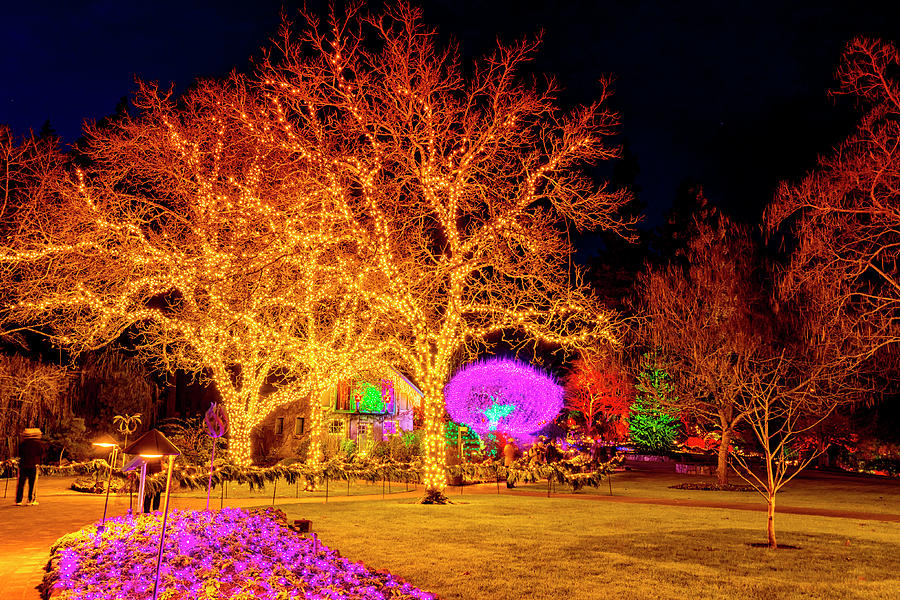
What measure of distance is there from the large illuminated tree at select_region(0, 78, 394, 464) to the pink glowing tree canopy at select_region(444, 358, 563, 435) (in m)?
17.0

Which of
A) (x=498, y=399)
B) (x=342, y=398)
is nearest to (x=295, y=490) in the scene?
(x=498, y=399)

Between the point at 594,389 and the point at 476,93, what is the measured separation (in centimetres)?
3606

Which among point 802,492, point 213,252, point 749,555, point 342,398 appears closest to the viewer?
point 749,555

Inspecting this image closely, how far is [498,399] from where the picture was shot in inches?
1567

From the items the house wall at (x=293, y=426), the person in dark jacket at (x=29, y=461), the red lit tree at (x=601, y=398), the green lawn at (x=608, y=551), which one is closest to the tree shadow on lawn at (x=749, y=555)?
the green lawn at (x=608, y=551)

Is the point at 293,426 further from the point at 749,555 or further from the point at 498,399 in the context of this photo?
the point at 749,555

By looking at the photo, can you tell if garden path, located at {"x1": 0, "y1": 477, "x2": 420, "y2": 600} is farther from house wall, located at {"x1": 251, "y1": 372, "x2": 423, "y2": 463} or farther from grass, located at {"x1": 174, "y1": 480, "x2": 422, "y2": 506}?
house wall, located at {"x1": 251, "y1": 372, "x2": 423, "y2": 463}

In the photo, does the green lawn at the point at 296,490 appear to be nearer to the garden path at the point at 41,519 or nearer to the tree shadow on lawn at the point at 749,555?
the garden path at the point at 41,519

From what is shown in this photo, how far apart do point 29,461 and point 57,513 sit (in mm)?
1882

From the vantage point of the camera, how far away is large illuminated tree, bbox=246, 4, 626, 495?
17516 millimetres

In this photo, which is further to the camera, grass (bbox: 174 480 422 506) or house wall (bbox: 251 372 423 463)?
house wall (bbox: 251 372 423 463)

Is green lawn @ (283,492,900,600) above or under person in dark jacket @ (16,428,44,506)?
under

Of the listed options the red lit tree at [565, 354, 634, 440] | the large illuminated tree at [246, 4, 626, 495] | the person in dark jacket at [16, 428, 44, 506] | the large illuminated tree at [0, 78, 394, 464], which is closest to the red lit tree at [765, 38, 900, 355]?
the large illuminated tree at [246, 4, 626, 495]

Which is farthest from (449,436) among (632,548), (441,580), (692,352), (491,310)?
(441,580)
